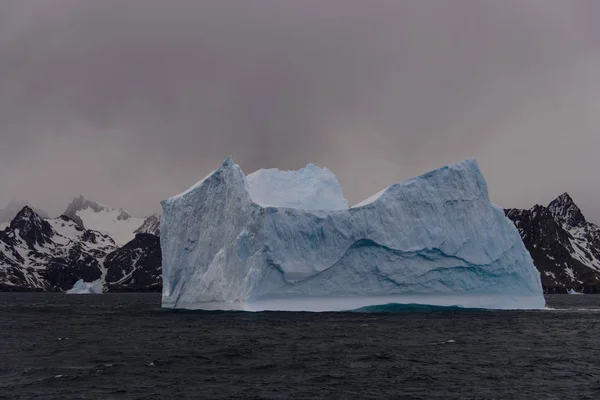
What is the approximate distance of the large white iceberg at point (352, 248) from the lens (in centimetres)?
4372

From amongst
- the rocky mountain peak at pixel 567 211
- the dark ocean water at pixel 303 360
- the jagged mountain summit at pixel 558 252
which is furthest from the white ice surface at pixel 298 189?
the rocky mountain peak at pixel 567 211

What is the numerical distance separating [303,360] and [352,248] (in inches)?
816

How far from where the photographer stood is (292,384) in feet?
66.9

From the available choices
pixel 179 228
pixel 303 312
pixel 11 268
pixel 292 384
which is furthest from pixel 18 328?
pixel 11 268

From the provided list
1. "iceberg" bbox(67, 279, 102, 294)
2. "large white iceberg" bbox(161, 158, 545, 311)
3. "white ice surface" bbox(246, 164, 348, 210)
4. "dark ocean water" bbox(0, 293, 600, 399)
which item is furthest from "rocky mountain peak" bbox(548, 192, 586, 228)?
"dark ocean water" bbox(0, 293, 600, 399)

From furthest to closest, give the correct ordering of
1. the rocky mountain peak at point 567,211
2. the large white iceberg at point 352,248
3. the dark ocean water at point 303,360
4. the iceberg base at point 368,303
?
the rocky mountain peak at point 567,211, the large white iceberg at point 352,248, the iceberg base at point 368,303, the dark ocean water at point 303,360

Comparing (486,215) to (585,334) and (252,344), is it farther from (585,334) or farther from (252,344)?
(252,344)

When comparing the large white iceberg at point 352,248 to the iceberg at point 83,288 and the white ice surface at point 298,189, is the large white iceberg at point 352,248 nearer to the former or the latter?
the white ice surface at point 298,189

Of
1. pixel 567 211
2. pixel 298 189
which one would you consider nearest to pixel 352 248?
pixel 298 189

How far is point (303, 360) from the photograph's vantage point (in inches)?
974

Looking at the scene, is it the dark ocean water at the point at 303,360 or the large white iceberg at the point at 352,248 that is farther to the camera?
the large white iceberg at the point at 352,248

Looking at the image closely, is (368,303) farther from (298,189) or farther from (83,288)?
(83,288)

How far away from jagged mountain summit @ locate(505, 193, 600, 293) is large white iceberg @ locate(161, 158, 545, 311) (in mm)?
105126

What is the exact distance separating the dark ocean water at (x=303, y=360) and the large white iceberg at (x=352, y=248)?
176 inches
